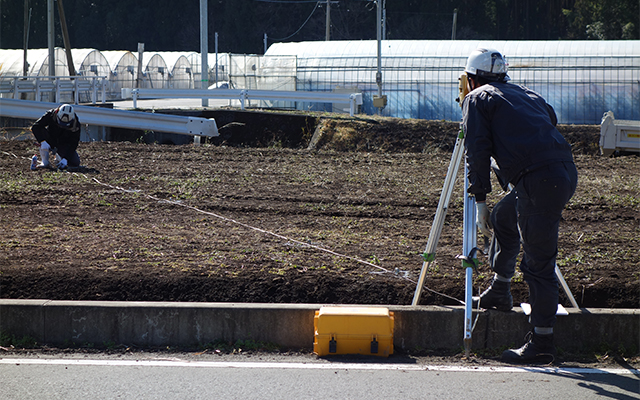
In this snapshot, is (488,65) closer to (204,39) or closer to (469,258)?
(469,258)

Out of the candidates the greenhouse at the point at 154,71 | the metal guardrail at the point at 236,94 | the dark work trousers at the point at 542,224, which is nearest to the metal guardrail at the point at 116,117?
the metal guardrail at the point at 236,94

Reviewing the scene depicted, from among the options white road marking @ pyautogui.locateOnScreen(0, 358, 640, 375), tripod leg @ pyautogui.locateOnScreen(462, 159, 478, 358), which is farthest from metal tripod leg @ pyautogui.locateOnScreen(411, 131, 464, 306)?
white road marking @ pyautogui.locateOnScreen(0, 358, 640, 375)

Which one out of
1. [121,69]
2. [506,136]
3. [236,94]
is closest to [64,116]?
[236,94]

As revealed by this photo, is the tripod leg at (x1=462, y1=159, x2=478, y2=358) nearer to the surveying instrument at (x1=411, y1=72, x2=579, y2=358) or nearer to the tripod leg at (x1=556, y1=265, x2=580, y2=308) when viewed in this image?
the surveying instrument at (x1=411, y1=72, x2=579, y2=358)

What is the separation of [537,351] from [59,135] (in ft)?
33.8

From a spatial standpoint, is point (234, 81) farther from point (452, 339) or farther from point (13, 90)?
point (452, 339)

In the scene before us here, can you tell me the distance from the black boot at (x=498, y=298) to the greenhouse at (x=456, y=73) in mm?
21135

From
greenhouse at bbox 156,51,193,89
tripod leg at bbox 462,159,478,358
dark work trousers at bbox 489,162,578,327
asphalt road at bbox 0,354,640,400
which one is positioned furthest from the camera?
greenhouse at bbox 156,51,193,89

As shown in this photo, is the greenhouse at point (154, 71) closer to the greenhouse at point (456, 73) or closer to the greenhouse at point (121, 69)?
the greenhouse at point (121, 69)

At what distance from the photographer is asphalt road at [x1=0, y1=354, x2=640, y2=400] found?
418cm

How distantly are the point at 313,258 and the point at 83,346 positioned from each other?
8.14 ft

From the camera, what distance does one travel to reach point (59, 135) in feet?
40.4

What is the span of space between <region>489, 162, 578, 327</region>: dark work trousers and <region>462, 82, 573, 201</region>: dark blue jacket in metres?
0.09

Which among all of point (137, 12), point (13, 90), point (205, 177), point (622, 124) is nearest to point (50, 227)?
point (205, 177)
